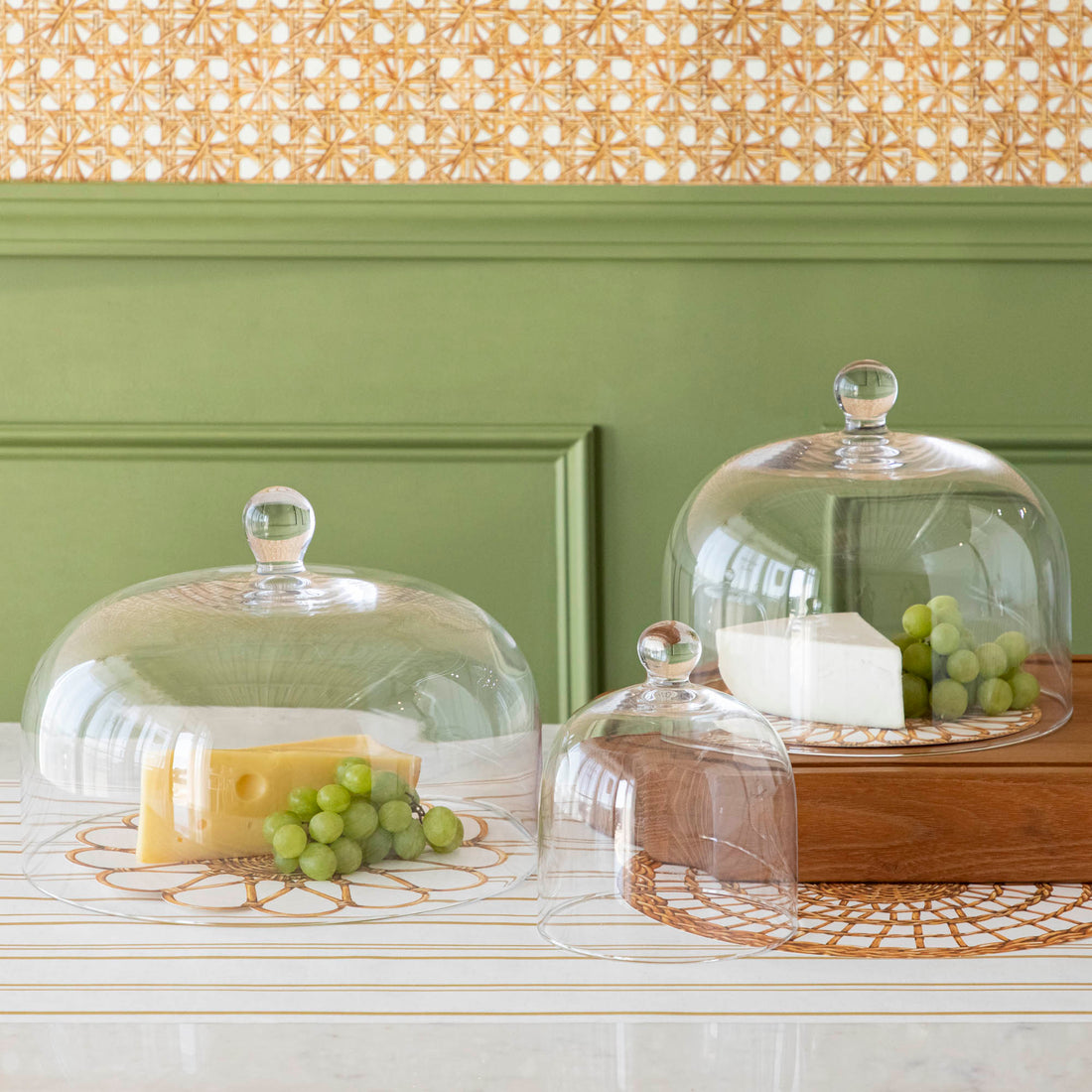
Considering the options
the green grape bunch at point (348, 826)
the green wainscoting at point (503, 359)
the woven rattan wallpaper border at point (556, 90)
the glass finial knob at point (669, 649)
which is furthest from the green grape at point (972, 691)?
the woven rattan wallpaper border at point (556, 90)

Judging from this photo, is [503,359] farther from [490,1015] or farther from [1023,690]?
[490,1015]

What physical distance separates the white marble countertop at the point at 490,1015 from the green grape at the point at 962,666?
0.21 m

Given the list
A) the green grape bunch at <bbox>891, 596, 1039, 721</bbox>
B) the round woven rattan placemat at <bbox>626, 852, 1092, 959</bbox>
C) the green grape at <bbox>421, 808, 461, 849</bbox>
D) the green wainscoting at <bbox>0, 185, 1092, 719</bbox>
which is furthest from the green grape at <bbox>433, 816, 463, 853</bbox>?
the green wainscoting at <bbox>0, 185, 1092, 719</bbox>

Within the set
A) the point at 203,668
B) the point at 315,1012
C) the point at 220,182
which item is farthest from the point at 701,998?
the point at 220,182

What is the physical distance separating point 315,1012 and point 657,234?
1.29 m

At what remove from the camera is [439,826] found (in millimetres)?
740

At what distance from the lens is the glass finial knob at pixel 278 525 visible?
0.78 m

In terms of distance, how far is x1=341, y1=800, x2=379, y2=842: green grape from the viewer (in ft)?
2.31

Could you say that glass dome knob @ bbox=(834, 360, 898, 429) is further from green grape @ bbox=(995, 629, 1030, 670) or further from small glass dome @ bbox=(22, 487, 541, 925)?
small glass dome @ bbox=(22, 487, 541, 925)

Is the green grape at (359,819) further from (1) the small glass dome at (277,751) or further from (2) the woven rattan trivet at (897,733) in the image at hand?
(2) the woven rattan trivet at (897,733)

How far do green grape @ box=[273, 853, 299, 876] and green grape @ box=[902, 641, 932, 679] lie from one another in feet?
1.27

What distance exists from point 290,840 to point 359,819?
39 millimetres

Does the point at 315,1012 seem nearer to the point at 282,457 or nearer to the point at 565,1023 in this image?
the point at 565,1023

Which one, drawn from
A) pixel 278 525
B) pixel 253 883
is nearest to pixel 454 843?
pixel 253 883
